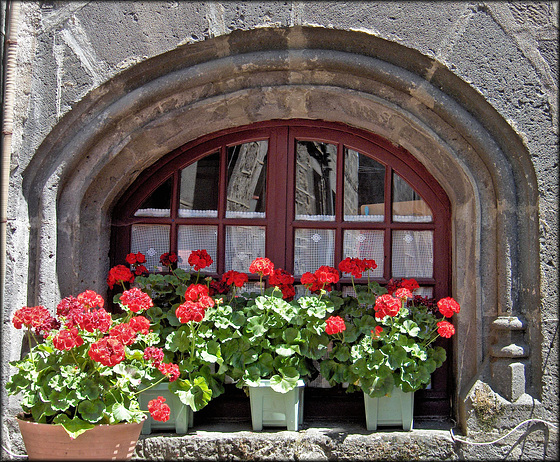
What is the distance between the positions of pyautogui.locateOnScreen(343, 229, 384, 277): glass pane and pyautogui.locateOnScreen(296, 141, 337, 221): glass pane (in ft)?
0.55

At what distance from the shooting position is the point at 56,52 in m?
3.03

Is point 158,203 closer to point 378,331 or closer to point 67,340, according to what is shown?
point 67,340

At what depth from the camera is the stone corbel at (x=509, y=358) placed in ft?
9.15

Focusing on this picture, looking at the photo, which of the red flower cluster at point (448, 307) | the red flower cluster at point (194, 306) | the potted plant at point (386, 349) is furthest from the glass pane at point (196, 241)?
the red flower cluster at point (448, 307)

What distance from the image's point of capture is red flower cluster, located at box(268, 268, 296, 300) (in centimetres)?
301

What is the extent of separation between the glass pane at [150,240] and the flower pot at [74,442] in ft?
3.47

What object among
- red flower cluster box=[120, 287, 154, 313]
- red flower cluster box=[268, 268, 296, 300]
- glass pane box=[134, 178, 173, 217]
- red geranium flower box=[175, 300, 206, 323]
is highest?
glass pane box=[134, 178, 173, 217]

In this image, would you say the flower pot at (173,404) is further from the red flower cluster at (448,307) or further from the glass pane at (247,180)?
the red flower cluster at (448,307)

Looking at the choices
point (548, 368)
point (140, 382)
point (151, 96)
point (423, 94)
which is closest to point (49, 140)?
point (151, 96)

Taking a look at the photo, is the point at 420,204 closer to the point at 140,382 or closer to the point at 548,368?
the point at 548,368

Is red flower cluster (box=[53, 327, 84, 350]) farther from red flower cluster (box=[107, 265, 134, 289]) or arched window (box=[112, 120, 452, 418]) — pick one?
arched window (box=[112, 120, 452, 418])

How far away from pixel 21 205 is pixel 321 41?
5.59 ft

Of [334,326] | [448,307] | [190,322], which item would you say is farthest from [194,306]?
[448,307]

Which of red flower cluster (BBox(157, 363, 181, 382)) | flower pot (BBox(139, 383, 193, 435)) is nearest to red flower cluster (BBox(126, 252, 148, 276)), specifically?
flower pot (BBox(139, 383, 193, 435))
